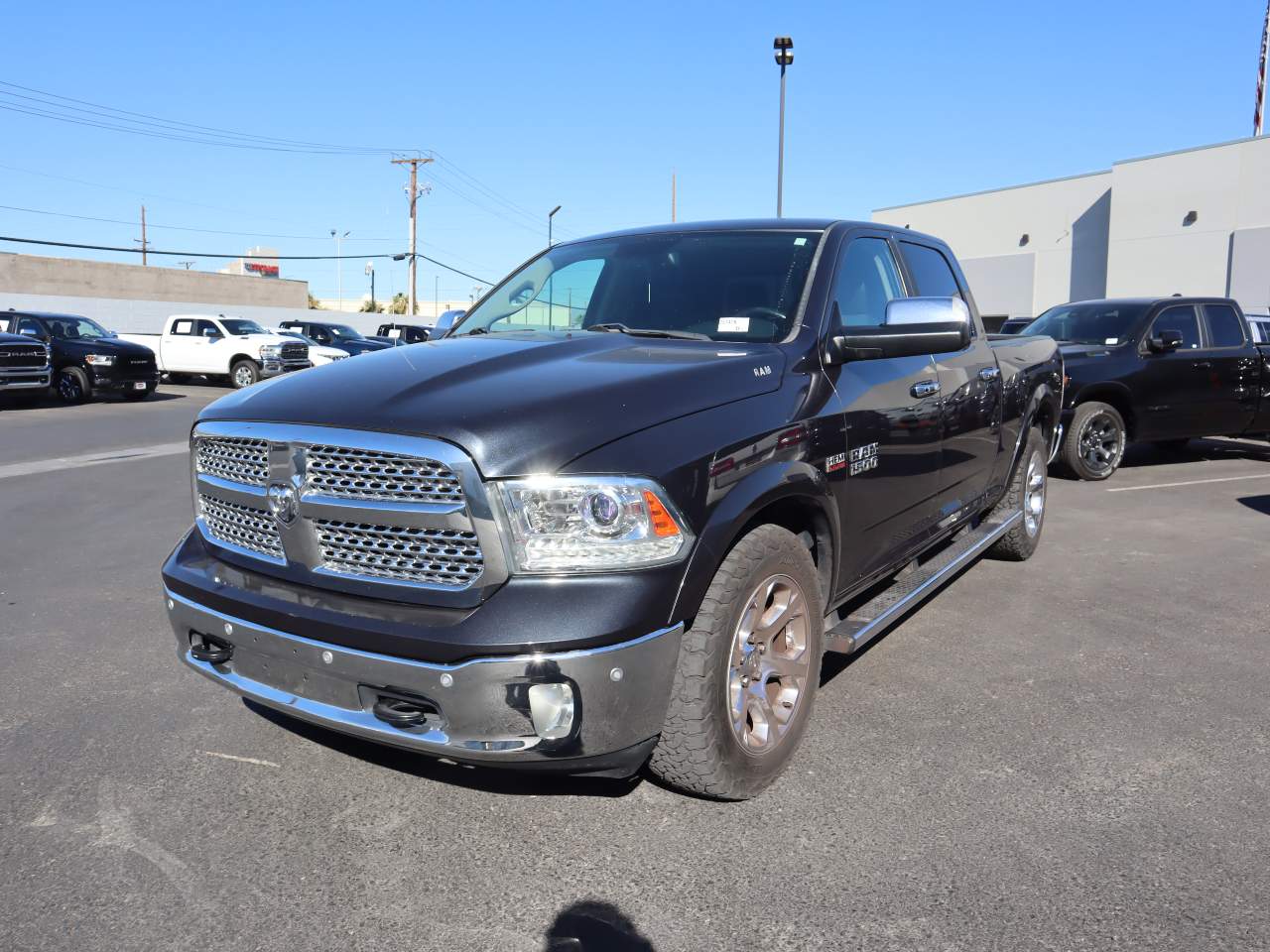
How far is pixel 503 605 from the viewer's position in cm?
247

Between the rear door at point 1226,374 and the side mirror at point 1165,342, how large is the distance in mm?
451

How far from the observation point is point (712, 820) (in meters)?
→ 3.02

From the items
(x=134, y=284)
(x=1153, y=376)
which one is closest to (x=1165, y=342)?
(x=1153, y=376)

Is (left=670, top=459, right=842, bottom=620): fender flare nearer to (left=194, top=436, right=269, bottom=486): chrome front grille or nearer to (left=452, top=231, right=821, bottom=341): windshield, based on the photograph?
(left=452, top=231, right=821, bottom=341): windshield

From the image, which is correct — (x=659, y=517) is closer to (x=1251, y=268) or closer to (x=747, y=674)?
(x=747, y=674)

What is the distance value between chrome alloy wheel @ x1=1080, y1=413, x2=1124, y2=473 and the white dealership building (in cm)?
2285

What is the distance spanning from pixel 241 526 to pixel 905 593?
8.55 feet

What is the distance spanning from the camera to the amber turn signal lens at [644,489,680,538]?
258cm

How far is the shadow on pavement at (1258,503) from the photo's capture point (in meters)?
8.30

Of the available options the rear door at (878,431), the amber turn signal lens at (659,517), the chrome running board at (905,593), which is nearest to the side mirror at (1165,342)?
the chrome running board at (905,593)

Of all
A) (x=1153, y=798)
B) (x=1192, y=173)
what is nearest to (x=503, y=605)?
(x=1153, y=798)

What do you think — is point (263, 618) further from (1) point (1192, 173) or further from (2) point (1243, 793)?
(1) point (1192, 173)

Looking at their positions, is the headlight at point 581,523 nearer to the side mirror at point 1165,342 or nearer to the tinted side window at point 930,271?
the tinted side window at point 930,271

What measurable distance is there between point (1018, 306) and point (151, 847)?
42.2 metres
